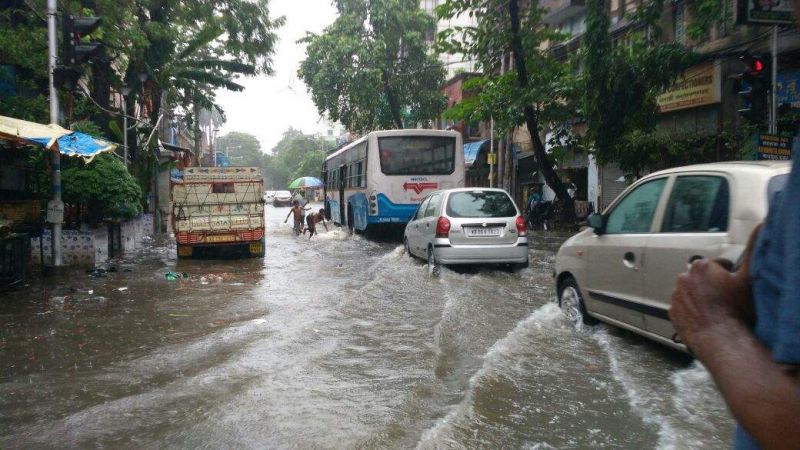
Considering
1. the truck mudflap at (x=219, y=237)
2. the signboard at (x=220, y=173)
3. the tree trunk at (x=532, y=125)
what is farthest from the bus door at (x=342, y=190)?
the truck mudflap at (x=219, y=237)

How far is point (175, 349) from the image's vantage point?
6109 millimetres

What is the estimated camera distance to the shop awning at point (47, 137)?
8.65 metres

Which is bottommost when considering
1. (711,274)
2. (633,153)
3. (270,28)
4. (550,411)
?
(550,411)

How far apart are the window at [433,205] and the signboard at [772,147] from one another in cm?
511

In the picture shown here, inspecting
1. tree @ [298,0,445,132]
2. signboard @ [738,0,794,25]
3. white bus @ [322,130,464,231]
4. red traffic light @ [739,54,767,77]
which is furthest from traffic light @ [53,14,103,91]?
tree @ [298,0,445,132]

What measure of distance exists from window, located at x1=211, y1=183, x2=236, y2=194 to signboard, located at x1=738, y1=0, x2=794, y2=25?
1115cm

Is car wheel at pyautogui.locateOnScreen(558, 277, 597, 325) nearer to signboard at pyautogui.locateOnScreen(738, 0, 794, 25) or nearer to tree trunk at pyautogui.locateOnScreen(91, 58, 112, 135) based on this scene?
signboard at pyautogui.locateOnScreen(738, 0, 794, 25)

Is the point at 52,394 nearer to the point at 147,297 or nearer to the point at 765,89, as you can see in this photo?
the point at 147,297

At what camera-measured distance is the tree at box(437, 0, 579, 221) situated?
17250 mm

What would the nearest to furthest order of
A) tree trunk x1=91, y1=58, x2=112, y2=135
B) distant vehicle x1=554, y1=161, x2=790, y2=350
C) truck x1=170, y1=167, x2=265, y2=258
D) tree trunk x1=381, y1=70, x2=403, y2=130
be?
distant vehicle x1=554, y1=161, x2=790, y2=350 → truck x1=170, y1=167, x2=265, y2=258 → tree trunk x1=91, y1=58, x2=112, y2=135 → tree trunk x1=381, y1=70, x2=403, y2=130

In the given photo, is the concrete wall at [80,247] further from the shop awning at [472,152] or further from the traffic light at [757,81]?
the shop awning at [472,152]

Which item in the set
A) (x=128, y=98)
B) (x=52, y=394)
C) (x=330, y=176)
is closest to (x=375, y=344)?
(x=52, y=394)

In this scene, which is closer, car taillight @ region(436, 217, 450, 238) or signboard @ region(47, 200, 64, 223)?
car taillight @ region(436, 217, 450, 238)

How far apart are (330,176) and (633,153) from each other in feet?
45.8
